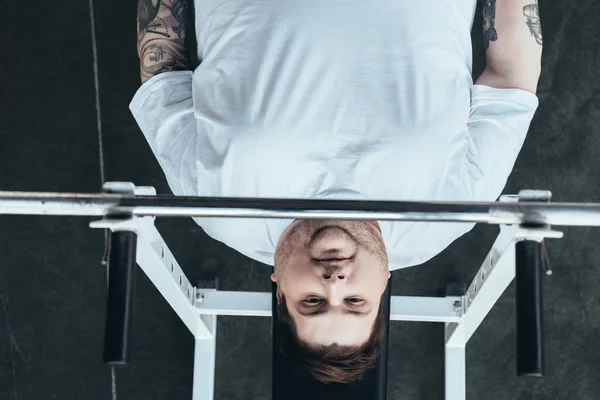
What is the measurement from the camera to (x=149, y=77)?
1.50 meters

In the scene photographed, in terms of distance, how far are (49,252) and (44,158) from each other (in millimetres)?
262

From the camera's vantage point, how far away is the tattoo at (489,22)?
151 centimetres

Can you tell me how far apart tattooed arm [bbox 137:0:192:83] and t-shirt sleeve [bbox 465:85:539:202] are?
630 millimetres

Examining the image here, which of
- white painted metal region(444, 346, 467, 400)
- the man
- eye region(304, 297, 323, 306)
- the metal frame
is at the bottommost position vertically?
white painted metal region(444, 346, 467, 400)

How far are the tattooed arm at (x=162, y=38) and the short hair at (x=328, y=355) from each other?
0.56 meters

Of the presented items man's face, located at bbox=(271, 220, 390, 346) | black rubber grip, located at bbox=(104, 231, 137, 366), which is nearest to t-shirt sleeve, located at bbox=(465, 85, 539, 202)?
man's face, located at bbox=(271, 220, 390, 346)

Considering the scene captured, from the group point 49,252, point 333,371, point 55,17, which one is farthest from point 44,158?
point 333,371

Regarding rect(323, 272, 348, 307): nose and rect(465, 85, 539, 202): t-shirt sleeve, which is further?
rect(465, 85, 539, 202): t-shirt sleeve

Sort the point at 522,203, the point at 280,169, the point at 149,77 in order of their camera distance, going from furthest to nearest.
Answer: the point at 149,77 < the point at 280,169 < the point at 522,203

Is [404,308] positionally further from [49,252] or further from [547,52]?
[49,252]

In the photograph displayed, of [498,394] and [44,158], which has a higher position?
[44,158]

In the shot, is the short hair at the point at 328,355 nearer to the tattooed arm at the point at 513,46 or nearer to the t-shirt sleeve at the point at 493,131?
the t-shirt sleeve at the point at 493,131

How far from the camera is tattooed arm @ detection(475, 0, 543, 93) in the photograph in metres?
1.46

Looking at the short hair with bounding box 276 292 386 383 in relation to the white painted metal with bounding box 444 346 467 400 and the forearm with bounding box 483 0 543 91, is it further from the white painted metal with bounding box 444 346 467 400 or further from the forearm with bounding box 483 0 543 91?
the forearm with bounding box 483 0 543 91
